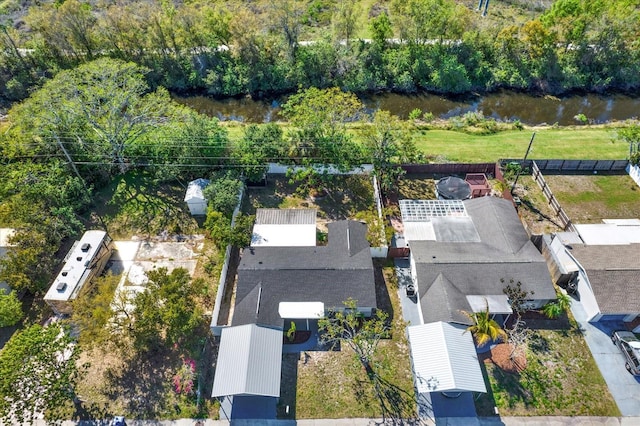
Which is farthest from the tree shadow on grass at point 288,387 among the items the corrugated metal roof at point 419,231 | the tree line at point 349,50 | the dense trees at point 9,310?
the tree line at point 349,50

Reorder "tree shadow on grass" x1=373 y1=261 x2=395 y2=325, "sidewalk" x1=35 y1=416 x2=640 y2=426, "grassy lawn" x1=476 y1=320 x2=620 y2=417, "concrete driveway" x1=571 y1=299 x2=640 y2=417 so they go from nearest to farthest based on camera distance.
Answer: "sidewalk" x1=35 y1=416 x2=640 y2=426 → "grassy lawn" x1=476 y1=320 x2=620 y2=417 → "concrete driveway" x1=571 y1=299 x2=640 y2=417 → "tree shadow on grass" x1=373 y1=261 x2=395 y2=325

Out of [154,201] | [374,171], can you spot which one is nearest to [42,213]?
[154,201]

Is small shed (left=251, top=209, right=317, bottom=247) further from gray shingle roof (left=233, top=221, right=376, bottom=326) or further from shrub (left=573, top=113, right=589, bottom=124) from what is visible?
shrub (left=573, top=113, right=589, bottom=124)

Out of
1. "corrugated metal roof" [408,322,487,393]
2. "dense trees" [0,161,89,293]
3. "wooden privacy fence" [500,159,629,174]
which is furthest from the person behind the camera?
"wooden privacy fence" [500,159,629,174]

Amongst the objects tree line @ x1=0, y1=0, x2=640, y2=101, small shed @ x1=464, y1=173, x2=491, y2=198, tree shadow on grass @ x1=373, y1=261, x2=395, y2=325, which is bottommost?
tree shadow on grass @ x1=373, y1=261, x2=395, y2=325

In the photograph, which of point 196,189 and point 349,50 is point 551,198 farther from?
point 349,50

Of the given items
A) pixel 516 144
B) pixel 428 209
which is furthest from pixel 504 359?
pixel 516 144

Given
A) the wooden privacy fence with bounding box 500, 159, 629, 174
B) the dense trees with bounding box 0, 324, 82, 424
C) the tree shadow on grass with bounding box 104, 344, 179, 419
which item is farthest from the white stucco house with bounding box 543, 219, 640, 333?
the dense trees with bounding box 0, 324, 82, 424
